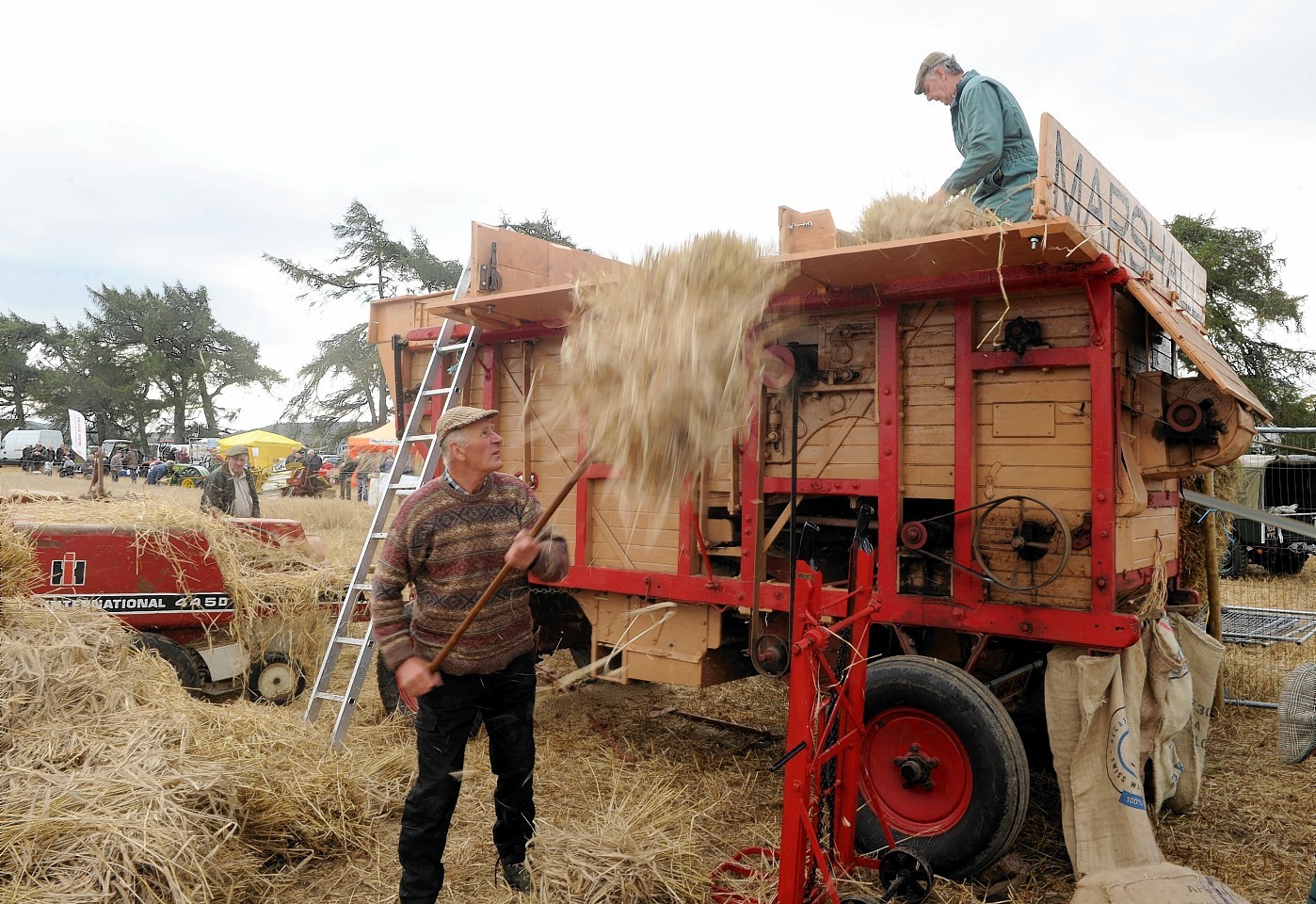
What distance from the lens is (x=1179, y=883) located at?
3.00 meters

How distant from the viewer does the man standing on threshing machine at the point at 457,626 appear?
3.21m

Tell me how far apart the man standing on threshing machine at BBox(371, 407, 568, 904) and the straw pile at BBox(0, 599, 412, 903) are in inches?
31.6

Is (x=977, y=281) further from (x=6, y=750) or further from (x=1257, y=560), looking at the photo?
(x=1257, y=560)

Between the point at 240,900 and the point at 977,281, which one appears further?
the point at 977,281

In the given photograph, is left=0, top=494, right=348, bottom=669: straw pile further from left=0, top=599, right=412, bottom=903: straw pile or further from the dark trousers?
the dark trousers

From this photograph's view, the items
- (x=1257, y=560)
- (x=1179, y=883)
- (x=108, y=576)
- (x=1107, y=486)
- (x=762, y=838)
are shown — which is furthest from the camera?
(x=1257, y=560)

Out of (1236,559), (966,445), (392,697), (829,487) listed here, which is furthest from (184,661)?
(1236,559)

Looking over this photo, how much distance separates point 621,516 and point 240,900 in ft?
8.90

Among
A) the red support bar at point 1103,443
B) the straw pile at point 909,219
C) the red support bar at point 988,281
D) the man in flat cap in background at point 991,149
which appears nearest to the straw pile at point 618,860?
the red support bar at point 1103,443

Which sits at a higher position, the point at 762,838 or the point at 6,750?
the point at 6,750

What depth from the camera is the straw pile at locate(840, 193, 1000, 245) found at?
384 cm

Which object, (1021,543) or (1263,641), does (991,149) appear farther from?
(1263,641)

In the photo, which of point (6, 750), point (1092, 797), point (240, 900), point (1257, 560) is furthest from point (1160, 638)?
point (1257, 560)

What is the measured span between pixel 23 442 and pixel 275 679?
51151mm
